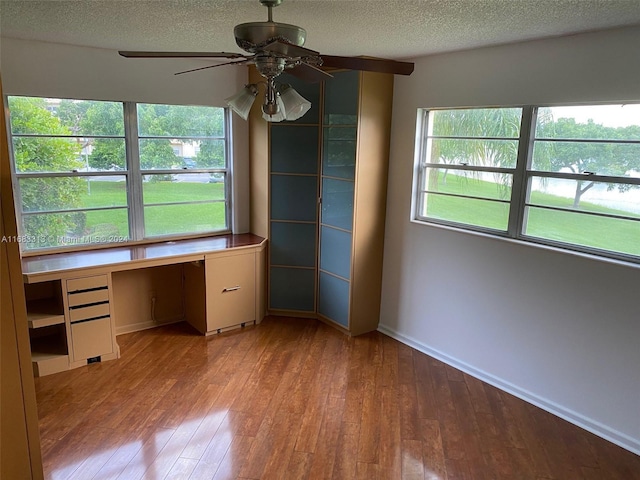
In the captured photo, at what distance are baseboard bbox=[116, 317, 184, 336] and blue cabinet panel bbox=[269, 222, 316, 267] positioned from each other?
1161mm

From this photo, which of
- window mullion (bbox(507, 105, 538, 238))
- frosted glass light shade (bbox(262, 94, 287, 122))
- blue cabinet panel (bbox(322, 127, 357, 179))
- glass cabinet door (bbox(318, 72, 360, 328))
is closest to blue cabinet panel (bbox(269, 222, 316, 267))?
glass cabinet door (bbox(318, 72, 360, 328))

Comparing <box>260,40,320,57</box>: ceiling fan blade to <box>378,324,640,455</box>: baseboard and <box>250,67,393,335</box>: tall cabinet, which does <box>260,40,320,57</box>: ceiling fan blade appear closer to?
<box>250,67,393,335</box>: tall cabinet

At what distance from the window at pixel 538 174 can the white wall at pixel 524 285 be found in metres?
0.12

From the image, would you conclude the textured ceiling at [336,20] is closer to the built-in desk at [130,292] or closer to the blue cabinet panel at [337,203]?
the blue cabinet panel at [337,203]

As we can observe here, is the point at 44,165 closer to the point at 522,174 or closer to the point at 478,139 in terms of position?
the point at 478,139

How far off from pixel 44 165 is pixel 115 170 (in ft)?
1.75

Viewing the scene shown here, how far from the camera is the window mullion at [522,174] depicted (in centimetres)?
313

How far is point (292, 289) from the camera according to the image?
15.0ft

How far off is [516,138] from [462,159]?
0.48m

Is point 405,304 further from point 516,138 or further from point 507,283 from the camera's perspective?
point 516,138

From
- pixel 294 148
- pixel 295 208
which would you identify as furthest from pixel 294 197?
pixel 294 148

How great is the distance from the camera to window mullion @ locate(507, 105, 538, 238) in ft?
10.3

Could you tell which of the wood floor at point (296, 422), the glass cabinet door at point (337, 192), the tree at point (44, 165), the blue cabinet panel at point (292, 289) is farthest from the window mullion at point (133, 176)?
the glass cabinet door at point (337, 192)

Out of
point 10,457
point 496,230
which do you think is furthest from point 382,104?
point 10,457
